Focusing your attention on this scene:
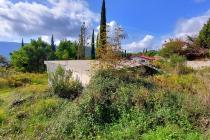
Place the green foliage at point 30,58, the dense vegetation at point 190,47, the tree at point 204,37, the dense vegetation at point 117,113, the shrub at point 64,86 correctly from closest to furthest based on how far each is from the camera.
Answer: the dense vegetation at point 117,113 < the shrub at point 64,86 < the dense vegetation at point 190,47 < the tree at point 204,37 < the green foliage at point 30,58

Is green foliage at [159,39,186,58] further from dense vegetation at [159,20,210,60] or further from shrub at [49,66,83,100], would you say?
shrub at [49,66,83,100]

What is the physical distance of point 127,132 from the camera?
8.47 meters

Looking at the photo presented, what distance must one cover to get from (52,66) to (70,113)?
979 centimetres

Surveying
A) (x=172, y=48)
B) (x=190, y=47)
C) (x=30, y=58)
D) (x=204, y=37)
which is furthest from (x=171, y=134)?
(x=30, y=58)

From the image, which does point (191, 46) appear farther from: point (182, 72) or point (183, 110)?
point (183, 110)

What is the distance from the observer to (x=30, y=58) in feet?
126

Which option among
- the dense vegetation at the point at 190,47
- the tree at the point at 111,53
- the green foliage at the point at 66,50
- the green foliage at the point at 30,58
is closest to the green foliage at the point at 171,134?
the tree at the point at 111,53

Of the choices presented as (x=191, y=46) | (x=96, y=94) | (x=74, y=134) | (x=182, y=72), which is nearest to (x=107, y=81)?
(x=96, y=94)

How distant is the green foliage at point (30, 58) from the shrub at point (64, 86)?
24992 mm

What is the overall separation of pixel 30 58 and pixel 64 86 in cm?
2645

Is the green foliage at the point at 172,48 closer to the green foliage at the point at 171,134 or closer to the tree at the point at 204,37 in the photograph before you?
the tree at the point at 204,37

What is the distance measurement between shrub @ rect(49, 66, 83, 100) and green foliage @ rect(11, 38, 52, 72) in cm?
2499

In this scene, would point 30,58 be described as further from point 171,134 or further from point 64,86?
point 171,134

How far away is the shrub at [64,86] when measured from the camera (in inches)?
505
